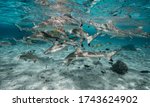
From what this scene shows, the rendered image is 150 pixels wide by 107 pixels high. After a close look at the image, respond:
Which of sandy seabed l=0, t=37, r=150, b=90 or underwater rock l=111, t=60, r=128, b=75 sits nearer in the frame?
sandy seabed l=0, t=37, r=150, b=90

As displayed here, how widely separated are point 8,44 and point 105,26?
16.5 m

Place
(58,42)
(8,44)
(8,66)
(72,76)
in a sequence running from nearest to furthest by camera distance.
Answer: (58,42), (72,76), (8,66), (8,44)

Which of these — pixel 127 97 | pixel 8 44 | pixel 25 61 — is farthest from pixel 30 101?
pixel 8 44

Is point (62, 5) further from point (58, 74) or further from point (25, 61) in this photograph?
point (58, 74)

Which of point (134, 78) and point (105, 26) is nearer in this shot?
point (134, 78)

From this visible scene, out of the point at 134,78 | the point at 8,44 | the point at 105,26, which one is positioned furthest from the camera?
the point at 8,44

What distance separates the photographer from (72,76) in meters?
11.5

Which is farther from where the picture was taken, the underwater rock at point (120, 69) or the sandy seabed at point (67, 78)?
the underwater rock at point (120, 69)

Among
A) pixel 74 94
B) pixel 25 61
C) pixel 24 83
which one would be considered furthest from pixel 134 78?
pixel 25 61

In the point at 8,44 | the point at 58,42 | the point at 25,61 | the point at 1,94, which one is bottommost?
the point at 8,44

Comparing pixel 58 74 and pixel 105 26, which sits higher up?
pixel 105 26

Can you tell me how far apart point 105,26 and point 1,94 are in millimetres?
12089

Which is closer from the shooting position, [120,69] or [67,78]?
[67,78]

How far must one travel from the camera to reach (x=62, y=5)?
2339cm
